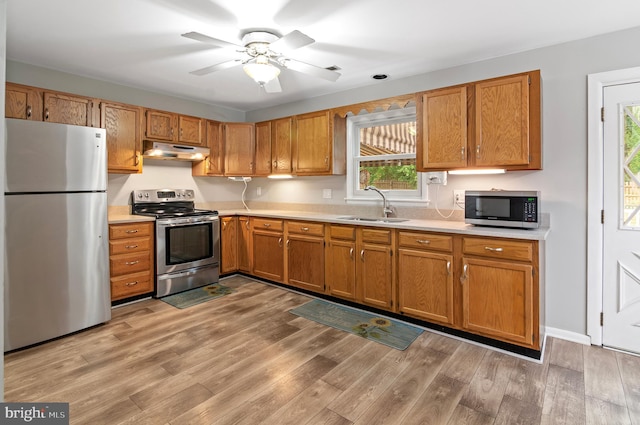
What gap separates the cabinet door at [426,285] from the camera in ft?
9.61

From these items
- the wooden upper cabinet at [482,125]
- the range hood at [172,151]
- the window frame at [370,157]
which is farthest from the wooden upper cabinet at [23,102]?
the wooden upper cabinet at [482,125]

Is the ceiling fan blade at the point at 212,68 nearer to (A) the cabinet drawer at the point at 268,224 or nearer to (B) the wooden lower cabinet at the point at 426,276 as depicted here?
(A) the cabinet drawer at the point at 268,224

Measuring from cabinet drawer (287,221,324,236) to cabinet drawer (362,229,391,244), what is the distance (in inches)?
22.4

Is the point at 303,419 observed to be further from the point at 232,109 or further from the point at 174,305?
the point at 232,109

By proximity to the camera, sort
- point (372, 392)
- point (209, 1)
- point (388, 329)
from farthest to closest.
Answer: point (388, 329) → point (209, 1) → point (372, 392)

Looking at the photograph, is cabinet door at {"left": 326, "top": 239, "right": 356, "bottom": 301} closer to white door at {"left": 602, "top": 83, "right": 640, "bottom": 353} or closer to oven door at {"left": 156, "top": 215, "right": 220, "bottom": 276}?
oven door at {"left": 156, "top": 215, "right": 220, "bottom": 276}

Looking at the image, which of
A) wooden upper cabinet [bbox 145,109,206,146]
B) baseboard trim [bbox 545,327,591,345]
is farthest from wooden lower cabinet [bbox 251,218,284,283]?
baseboard trim [bbox 545,327,591,345]

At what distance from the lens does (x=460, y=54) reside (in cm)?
314

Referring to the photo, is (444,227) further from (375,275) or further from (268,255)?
(268,255)

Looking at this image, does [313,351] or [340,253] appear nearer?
Answer: [313,351]

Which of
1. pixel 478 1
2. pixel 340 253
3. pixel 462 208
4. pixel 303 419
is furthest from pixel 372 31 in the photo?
pixel 303 419

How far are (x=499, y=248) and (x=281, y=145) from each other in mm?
3010

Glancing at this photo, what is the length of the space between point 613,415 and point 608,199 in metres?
1.59

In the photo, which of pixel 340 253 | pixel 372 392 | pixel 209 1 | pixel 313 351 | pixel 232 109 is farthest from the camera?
pixel 232 109
